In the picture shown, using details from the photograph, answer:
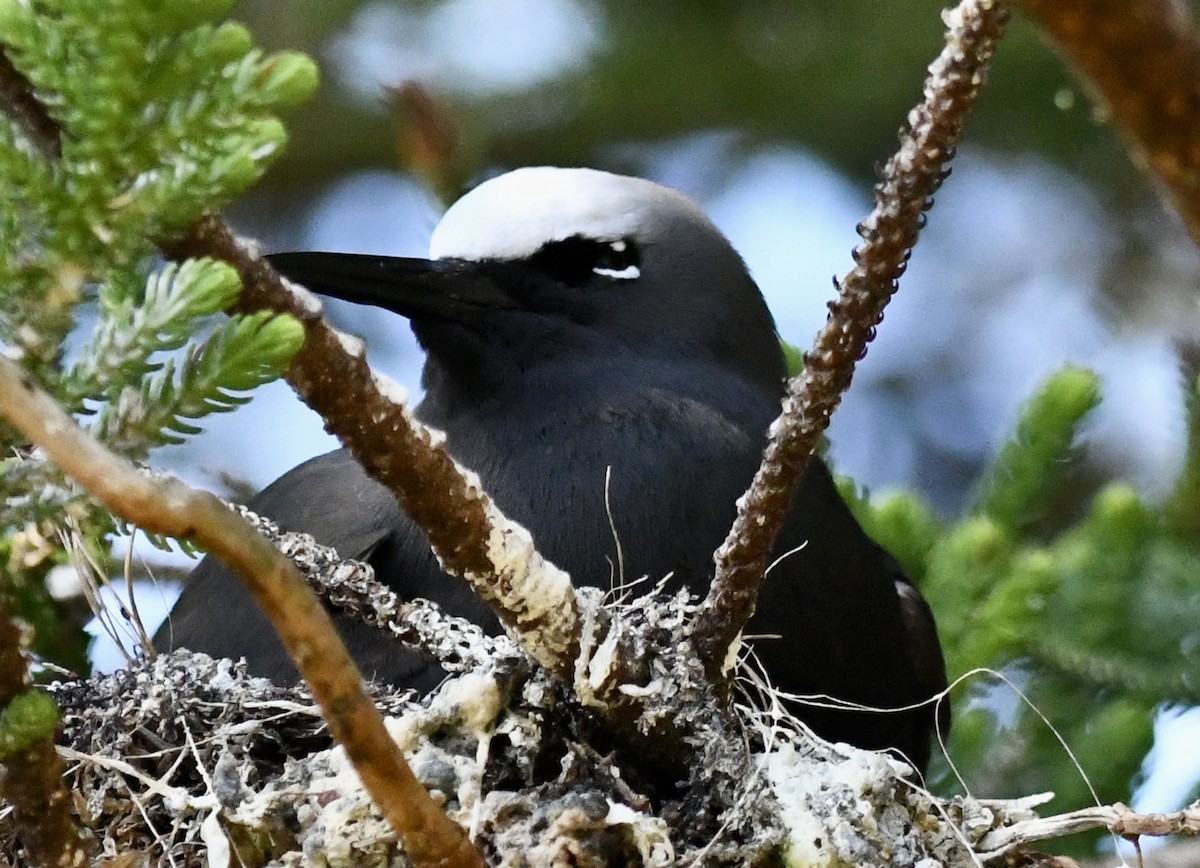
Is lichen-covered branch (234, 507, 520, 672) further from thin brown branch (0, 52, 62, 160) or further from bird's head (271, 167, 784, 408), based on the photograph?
thin brown branch (0, 52, 62, 160)

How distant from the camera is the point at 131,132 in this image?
1072 mm

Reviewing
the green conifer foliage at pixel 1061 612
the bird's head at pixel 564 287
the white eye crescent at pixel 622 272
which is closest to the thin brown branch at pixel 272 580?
the bird's head at pixel 564 287

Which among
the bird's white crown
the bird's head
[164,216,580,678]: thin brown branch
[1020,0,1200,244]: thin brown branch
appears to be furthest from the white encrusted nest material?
[1020,0,1200,244]: thin brown branch

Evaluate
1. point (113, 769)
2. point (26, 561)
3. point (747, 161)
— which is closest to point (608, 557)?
point (113, 769)

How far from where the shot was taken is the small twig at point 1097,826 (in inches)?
70.8

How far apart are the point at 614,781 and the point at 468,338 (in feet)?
2.83

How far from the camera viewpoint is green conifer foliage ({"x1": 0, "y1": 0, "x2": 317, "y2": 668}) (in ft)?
3.42

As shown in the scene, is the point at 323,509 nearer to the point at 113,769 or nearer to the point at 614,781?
the point at 113,769

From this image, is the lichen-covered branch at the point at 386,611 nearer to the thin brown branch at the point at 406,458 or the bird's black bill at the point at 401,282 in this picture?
the thin brown branch at the point at 406,458

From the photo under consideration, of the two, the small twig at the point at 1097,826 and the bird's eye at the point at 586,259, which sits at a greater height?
the bird's eye at the point at 586,259

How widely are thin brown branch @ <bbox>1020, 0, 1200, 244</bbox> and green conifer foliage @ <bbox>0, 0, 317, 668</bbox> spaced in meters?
0.47

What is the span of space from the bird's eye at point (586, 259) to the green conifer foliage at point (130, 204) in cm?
140

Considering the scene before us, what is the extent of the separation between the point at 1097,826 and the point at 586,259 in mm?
1164

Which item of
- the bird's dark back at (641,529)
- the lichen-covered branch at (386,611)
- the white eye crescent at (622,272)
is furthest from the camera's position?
the white eye crescent at (622,272)
